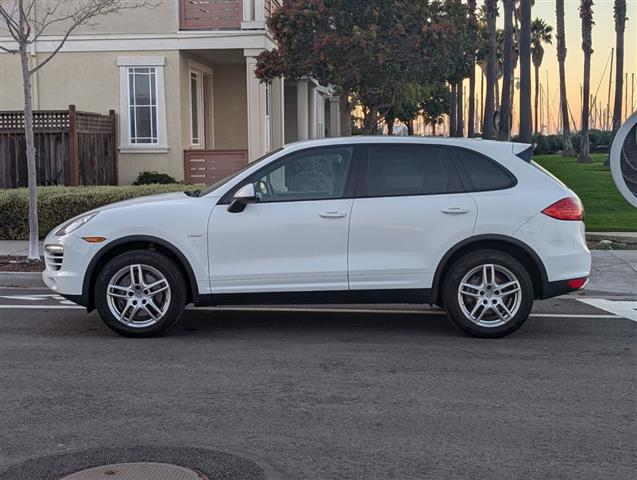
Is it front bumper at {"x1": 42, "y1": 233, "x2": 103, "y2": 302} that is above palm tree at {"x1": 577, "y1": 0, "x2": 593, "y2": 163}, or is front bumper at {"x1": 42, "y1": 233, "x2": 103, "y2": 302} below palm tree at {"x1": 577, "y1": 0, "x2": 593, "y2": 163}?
below

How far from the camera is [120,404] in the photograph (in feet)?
18.5

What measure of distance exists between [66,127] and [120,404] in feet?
42.7

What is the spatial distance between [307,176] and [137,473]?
3.73 metres

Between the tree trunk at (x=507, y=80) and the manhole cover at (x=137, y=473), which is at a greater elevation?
the tree trunk at (x=507, y=80)

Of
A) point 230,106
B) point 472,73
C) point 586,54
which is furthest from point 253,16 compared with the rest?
point 586,54

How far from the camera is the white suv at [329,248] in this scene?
7395 millimetres

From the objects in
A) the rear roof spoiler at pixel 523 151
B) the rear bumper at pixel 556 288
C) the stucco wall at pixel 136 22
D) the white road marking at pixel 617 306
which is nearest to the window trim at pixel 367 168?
the rear roof spoiler at pixel 523 151

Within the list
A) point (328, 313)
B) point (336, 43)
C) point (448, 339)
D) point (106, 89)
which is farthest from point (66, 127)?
point (448, 339)

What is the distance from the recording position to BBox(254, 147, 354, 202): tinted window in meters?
7.52

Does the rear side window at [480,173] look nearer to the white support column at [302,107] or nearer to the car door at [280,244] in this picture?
the car door at [280,244]

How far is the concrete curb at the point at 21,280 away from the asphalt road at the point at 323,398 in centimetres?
235

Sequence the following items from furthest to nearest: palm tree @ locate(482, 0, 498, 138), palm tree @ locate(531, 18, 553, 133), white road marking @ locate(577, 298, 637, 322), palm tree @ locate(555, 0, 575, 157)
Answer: palm tree @ locate(531, 18, 553, 133) → palm tree @ locate(555, 0, 575, 157) → palm tree @ locate(482, 0, 498, 138) → white road marking @ locate(577, 298, 637, 322)

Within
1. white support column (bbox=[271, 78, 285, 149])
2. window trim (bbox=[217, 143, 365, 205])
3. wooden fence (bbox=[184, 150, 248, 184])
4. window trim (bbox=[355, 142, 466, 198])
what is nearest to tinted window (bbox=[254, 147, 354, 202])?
window trim (bbox=[217, 143, 365, 205])

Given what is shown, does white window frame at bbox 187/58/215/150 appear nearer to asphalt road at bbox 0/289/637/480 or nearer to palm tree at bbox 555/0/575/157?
asphalt road at bbox 0/289/637/480
